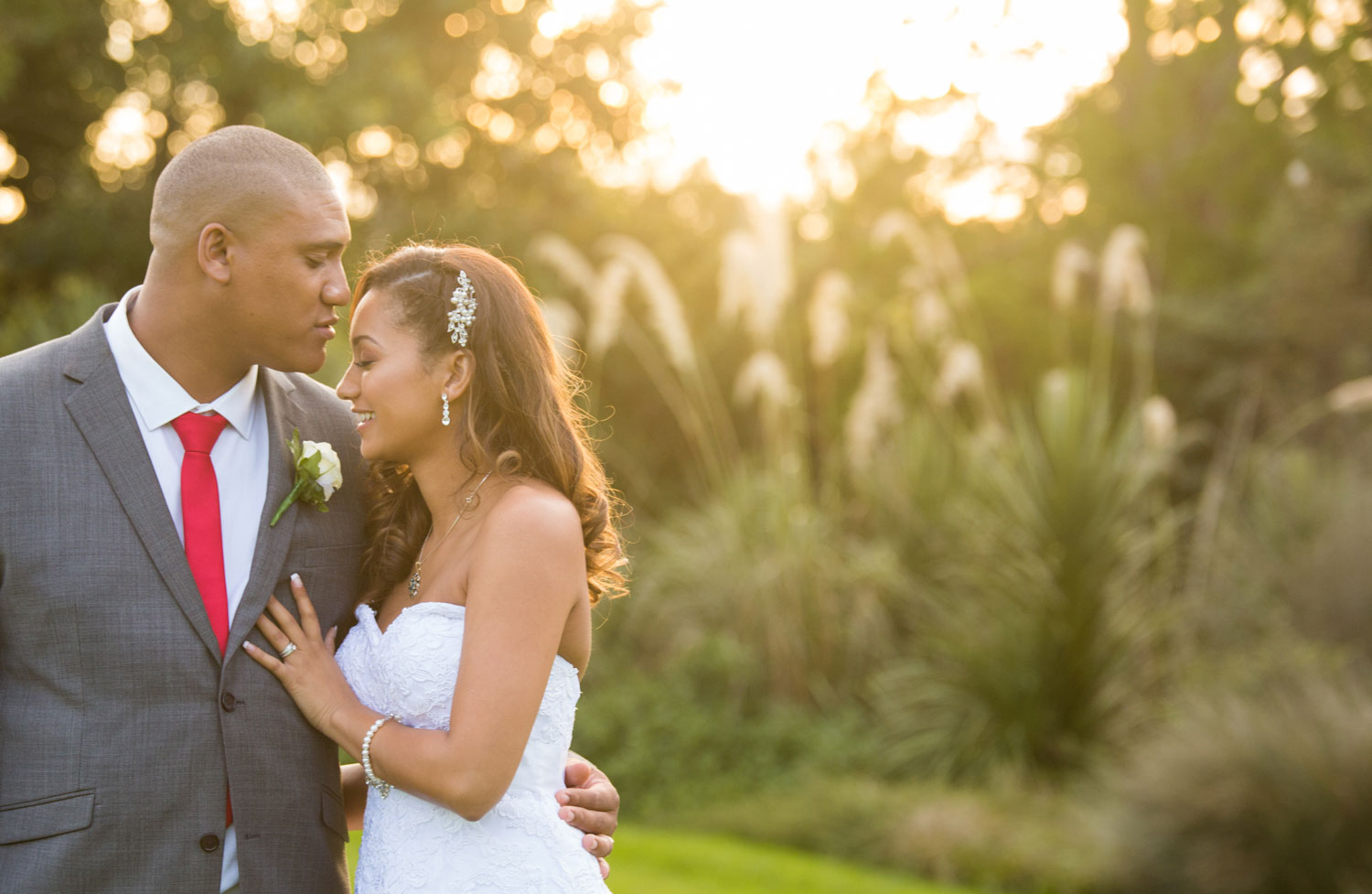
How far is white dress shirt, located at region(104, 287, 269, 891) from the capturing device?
2.60 metres

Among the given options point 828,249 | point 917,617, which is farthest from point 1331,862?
point 828,249

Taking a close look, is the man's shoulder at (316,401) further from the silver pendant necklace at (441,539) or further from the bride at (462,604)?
the silver pendant necklace at (441,539)

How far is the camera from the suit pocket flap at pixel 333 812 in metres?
2.67

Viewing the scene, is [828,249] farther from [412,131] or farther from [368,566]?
[368,566]

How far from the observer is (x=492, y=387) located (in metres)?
2.74

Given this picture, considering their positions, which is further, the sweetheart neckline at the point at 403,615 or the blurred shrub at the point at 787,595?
the blurred shrub at the point at 787,595

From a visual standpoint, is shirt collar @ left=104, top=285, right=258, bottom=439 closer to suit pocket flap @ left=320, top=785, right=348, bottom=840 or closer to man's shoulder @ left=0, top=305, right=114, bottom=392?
man's shoulder @ left=0, top=305, right=114, bottom=392

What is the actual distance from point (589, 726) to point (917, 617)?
278 centimetres

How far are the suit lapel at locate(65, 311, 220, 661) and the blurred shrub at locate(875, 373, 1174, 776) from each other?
274 inches

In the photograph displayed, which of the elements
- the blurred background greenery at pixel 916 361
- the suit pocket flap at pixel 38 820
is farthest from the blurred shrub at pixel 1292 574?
the suit pocket flap at pixel 38 820

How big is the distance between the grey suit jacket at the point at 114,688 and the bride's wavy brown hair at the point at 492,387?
337 millimetres

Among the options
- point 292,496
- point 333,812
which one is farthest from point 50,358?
point 333,812

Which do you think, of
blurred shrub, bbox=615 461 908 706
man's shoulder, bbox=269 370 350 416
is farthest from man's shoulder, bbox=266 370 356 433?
blurred shrub, bbox=615 461 908 706

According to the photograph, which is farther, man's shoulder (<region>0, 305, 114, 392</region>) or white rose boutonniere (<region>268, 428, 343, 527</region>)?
white rose boutonniere (<region>268, 428, 343, 527</region>)
